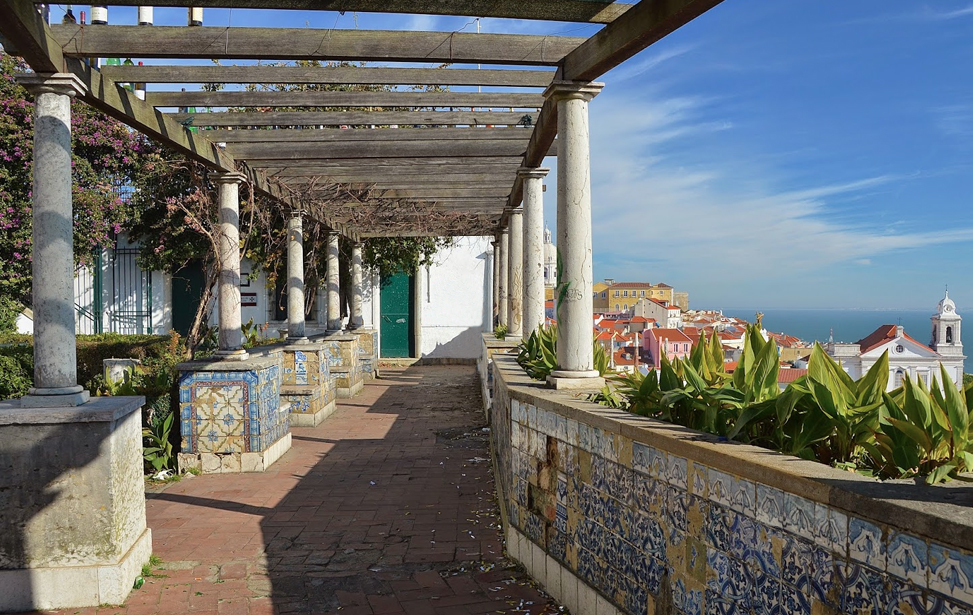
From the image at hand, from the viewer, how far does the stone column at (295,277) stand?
31.8 ft

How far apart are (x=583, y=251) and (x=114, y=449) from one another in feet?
9.58

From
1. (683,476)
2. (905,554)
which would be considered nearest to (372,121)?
(683,476)

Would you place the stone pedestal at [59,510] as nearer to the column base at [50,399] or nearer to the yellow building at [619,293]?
the column base at [50,399]

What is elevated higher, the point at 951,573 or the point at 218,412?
the point at 951,573

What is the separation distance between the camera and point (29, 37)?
149 inches

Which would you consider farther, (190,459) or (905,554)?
(190,459)

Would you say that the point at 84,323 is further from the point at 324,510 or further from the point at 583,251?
the point at 583,251

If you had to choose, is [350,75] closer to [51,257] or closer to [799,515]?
[51,257]

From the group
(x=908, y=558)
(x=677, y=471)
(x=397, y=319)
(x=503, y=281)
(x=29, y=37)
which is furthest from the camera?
(x=397, y=319)

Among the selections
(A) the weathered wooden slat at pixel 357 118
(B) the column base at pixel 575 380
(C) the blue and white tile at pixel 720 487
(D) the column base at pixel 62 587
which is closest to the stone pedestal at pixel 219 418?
(A) the weathered wooden slat at pixel 357 118

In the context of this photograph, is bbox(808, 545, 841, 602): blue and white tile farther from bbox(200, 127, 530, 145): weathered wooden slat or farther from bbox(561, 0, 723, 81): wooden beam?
bbox(200, 127, 530, 145): weathered wooden slat

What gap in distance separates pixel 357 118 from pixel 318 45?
1.85 meters

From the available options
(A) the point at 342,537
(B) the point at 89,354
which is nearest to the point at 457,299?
(B) the point at 89,354

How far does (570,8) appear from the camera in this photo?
12.5 ft
